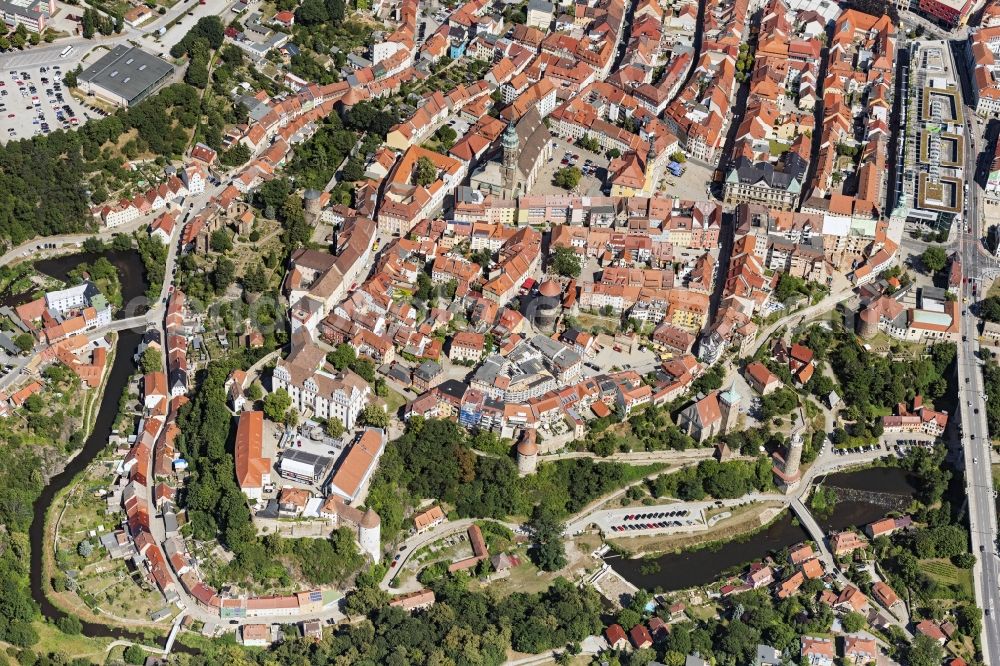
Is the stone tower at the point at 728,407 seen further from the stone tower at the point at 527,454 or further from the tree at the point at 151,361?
the tree at the point at 151,361

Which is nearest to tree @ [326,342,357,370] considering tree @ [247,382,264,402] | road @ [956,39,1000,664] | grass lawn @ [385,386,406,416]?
grass lawn @ [385,386,406,416]

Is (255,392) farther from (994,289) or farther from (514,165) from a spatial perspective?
(994,289)

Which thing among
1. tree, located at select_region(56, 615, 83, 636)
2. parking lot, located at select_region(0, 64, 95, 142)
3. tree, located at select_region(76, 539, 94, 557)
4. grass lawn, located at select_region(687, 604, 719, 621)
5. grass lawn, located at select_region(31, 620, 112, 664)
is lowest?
grass lawn, located at select_region(31, 620, 112, 664)

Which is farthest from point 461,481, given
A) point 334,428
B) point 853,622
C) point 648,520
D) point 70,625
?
point 853,622

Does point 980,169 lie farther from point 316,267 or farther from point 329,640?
point 329,640

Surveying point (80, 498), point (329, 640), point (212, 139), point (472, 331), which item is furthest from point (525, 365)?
point (212, 139)

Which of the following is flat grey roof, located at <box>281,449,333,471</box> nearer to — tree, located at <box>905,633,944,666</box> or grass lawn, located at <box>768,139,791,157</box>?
tree, located at <box>905,633,944,666</box>

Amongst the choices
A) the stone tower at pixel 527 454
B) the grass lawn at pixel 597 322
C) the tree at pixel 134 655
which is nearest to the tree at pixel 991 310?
the grass lawn at pixel 597 322
